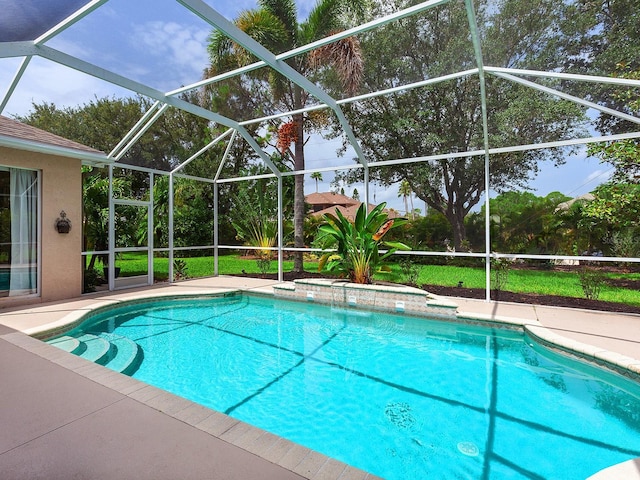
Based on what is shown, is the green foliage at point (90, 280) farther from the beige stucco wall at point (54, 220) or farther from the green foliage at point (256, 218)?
the green foliage at point (256, 218)

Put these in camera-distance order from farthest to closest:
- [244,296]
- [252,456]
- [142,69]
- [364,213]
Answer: [244,296], [364,213], [142,69], [252,456]

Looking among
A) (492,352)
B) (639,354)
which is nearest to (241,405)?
(492,352)

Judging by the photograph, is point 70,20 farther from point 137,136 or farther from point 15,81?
point 137,136

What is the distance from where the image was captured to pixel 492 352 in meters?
5.10

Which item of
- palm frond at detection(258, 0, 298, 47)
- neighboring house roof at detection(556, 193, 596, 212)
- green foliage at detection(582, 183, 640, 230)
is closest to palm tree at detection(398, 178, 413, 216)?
neighboring house roof at detection(556, 193, 596, 212)

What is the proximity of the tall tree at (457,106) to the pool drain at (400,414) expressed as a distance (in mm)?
5839

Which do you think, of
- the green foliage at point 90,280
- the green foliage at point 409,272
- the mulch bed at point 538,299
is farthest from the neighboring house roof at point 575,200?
the green foliage at point 90,280

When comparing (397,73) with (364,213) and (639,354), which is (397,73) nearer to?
(364,213)

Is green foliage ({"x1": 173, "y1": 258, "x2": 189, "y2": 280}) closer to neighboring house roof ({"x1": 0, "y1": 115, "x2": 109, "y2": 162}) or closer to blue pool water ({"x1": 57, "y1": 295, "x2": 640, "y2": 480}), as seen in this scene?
neighboring house roof ({"x1": 0, "y1": 115, "x2": 109, "y2": 162})

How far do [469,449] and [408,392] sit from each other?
3.46 feet

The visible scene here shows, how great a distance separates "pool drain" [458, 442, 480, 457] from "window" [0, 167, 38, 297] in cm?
870

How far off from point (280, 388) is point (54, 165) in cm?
745

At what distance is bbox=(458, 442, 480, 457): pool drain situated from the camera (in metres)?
2.78

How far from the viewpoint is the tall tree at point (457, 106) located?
6269 millimetres
